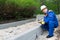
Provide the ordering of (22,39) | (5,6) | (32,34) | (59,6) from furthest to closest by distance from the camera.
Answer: (59,6), (5,6), (32,34), (22,39)

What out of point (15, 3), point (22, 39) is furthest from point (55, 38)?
point (15, 3)

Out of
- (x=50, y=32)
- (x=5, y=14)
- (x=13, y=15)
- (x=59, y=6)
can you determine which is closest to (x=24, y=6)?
(x=13, y=15)

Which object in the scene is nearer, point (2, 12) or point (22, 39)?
point (22, 39)

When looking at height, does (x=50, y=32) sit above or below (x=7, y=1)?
below

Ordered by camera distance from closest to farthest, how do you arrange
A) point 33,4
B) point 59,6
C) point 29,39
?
point 29,39, point 33,4, point 59,6

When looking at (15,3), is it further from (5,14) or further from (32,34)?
(32,34)

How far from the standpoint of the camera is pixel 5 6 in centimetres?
1513

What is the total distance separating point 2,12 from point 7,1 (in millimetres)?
868

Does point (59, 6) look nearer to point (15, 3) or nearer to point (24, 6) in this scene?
point (24, 6)

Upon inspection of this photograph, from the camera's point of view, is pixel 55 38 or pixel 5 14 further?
pixel 5 14

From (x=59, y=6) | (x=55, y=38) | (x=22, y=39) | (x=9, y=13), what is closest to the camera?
(x=22, y=39)

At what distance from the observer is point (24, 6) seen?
18672 millimetres

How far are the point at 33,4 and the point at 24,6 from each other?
2470mm

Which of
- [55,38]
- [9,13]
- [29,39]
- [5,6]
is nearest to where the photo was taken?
[29,39]
